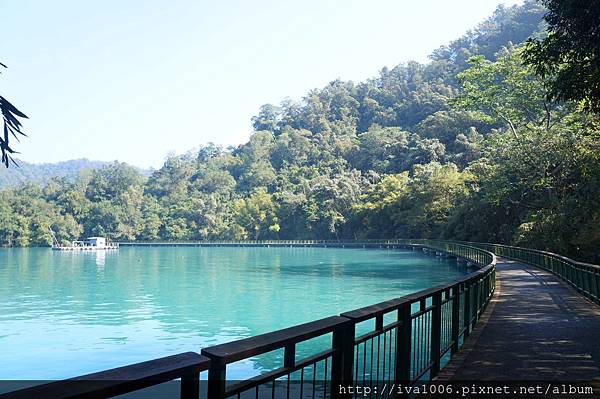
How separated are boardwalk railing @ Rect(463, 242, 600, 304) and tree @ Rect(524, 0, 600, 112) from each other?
12.2 feet

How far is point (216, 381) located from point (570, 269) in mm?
16533

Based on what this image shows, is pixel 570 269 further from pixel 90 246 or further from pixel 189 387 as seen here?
pixel 90 246

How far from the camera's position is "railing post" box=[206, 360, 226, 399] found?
2.30 metres

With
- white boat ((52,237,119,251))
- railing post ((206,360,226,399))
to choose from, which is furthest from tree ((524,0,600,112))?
white boat ((52,237,119,251))

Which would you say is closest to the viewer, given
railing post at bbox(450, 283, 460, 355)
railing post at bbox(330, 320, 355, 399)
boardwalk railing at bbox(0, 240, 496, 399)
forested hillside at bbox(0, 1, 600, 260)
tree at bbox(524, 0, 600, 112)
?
boardwalk railing at bbox(0, 240, 496, 399)

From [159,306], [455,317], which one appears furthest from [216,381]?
[159,306]

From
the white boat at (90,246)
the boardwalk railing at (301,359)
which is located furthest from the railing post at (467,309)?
the white boat at (90,246)

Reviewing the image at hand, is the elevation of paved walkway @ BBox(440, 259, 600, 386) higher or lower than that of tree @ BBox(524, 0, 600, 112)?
lower

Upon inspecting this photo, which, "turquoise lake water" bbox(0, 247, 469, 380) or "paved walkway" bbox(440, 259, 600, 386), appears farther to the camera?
"turquoise lake water" bbox(0, 247, 469, 380)

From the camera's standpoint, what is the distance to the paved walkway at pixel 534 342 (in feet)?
21.0

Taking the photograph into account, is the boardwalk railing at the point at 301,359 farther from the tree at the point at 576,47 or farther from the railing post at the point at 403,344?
the tree at the point at 576,47

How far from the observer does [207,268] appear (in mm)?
51719

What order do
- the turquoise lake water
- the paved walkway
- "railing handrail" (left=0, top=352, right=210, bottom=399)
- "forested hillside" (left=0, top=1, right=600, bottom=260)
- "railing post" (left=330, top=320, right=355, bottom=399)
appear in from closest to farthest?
"railing handrail" (left=0, top=352, right=210, bottom=399), "railing post" (left=330, top=320, right=355, bottom=399), the paved walkway, the turquoise lake water, "forested hillside" (left=0, top=1, right=600, bottom=260)

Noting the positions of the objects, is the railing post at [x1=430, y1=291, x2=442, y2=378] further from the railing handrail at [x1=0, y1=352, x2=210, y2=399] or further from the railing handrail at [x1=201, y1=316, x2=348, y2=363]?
the railing handrail at [x1=0, y1=352, x2=210, y2=399]
